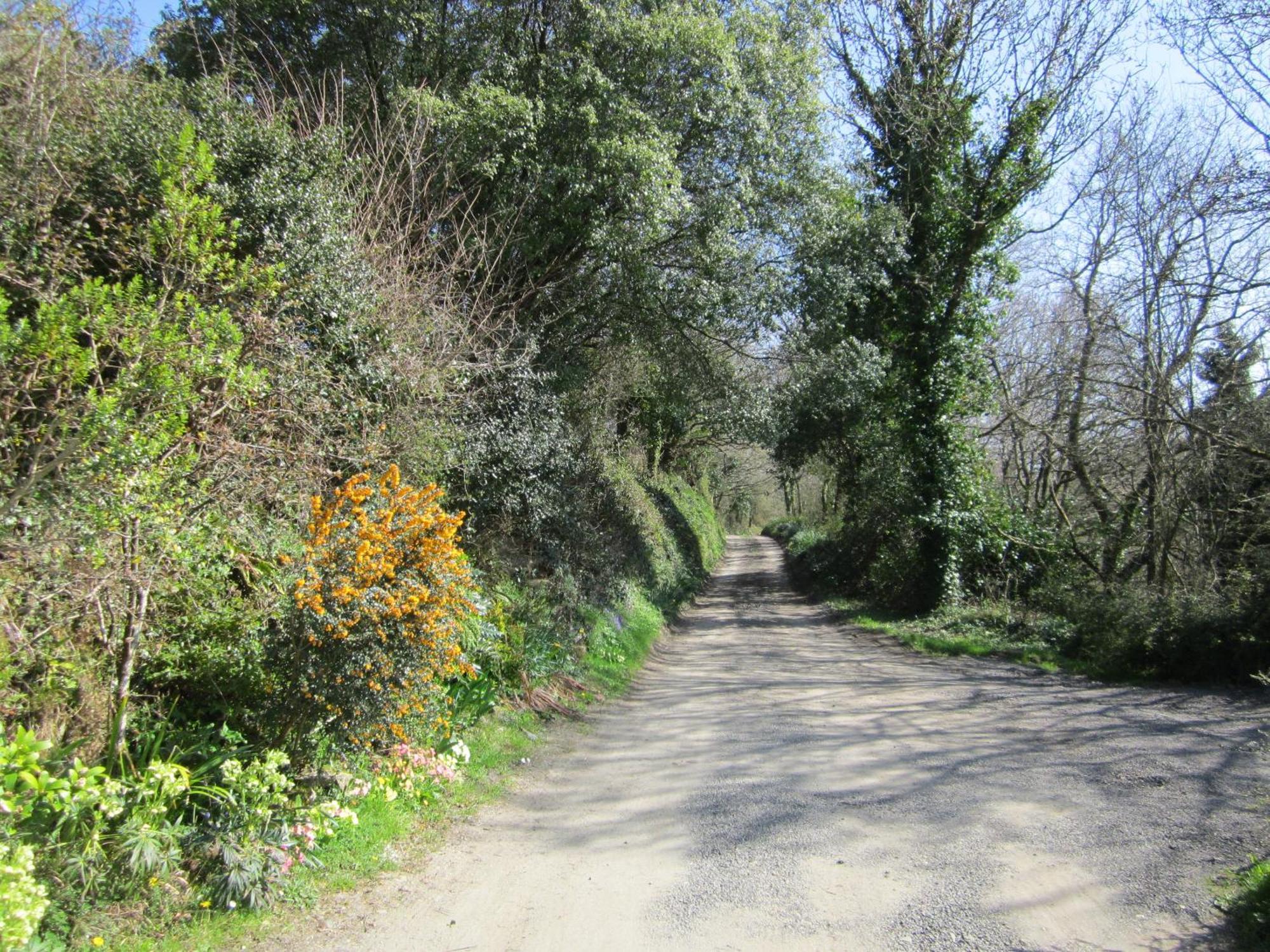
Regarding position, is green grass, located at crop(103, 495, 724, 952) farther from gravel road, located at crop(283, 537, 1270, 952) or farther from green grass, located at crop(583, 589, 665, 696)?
gravel road, located at crop(283, 537, 1270, 952)

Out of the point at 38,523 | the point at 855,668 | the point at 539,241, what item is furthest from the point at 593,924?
the point at 539,241

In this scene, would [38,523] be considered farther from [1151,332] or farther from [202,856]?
[1151,332]

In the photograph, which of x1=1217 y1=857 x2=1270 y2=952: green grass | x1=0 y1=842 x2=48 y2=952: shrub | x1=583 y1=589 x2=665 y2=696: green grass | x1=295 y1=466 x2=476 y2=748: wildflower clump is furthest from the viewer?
x1=583 y1=589 x2=665 y2=696: green grass

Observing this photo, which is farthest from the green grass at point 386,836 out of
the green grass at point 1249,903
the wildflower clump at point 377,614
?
the green grass at point 1249,903

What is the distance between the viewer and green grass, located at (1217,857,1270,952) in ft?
A: 13.2

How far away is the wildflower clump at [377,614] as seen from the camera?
16.6ft

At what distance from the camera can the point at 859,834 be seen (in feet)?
18.3

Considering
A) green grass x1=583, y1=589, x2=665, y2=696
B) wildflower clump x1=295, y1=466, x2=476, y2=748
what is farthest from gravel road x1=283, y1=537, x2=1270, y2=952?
green grass x1=583, y1=589, x2=665, y2=696

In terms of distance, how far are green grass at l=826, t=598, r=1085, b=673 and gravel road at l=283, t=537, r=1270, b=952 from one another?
285 centimetres

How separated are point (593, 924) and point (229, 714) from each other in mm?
2629

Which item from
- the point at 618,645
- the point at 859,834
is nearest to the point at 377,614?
the point at 859,834

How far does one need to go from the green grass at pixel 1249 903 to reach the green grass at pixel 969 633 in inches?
299

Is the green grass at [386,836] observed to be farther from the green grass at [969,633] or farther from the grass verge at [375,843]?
the green grass at [969,633]

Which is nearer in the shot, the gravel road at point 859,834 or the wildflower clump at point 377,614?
the gravel road at point 859,834
